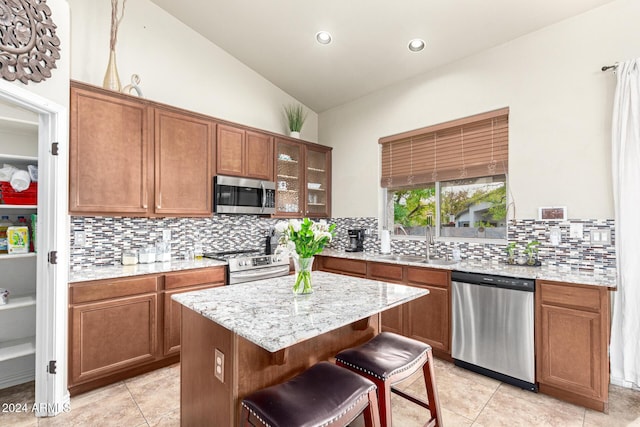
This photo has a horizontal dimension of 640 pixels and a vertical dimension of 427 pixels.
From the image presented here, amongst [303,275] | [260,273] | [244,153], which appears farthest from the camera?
[244,153]

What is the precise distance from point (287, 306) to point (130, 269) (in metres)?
1.90

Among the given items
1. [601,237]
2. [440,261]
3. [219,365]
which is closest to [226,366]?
[219,365]

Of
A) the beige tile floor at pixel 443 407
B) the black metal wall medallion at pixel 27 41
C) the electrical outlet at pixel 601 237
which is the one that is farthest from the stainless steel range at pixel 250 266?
the electrical outlet at pixel 601 237

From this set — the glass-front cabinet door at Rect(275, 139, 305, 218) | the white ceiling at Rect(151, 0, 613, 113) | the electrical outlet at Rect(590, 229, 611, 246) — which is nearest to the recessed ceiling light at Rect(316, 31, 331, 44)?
the white ceiling at Rect(151, 0, 613, 113)

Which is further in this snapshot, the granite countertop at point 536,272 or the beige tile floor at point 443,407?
the granite countertop at point 536,272

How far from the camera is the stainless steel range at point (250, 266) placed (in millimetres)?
3223

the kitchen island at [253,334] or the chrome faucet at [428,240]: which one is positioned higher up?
the chrome faucet at [428,240]

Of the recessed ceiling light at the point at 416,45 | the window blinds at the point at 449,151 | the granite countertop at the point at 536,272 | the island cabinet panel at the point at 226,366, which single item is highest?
the recessed ceiling light at the point at 416,45

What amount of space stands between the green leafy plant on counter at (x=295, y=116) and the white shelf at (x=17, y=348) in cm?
356

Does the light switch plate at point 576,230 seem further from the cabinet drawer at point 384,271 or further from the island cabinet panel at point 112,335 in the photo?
the island cabinet panel at point 112,335

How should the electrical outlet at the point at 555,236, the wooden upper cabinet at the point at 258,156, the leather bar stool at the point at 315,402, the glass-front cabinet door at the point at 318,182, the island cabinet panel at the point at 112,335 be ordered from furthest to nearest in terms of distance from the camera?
the glass-front cabinet door at the point at 318,182 < the wooden upper cabinet at the point at 258,156 < the electrical outlet at the point at 555,236 < the island cabinet panel at the point at 112,335 < the leather bar stool at the point at 315,402

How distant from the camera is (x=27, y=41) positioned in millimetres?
1998

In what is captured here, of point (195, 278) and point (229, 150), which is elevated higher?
point (229, 150)

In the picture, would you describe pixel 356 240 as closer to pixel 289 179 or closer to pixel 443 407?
pixel 289 179
